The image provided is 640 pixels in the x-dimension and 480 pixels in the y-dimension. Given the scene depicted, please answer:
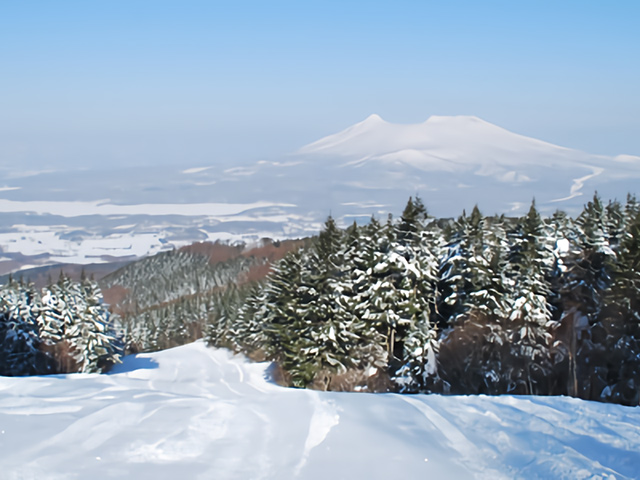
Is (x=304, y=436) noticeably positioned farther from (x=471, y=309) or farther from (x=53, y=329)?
(x=53, y=329)

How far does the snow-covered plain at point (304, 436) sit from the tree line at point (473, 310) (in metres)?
17.5

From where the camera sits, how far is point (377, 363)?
36656 mm

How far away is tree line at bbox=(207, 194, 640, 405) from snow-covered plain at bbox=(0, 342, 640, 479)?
690 inches

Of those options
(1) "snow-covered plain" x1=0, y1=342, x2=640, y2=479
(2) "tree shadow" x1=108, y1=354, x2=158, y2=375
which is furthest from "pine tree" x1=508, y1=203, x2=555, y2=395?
(2) "tree shadow" x1=108, y1=354, x2=158, y2=375

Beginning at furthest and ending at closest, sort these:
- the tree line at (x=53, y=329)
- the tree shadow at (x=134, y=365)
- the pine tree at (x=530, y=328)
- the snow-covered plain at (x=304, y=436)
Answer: the tree shadow at (x=134, y=365) → the tree line at (x=53, y=329) → the pine tree at (x=530, y=328) → the snow-covered plain at (x=304, y=436)

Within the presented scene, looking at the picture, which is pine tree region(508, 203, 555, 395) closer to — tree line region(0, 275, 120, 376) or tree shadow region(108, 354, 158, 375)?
tree line region(0, 275, 120, 376)

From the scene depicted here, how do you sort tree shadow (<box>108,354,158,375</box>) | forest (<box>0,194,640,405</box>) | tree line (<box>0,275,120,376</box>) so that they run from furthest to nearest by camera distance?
1. tree shadow (<box>108,354,158,375</box>)
2. tree line (<box>0,275,120,376</box>)
3. forest (<box>0,194,640,405</box>)

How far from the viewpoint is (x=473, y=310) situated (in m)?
34.8

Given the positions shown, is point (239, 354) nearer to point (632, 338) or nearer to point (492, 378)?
point (492, 378)

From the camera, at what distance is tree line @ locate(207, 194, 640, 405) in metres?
33.4

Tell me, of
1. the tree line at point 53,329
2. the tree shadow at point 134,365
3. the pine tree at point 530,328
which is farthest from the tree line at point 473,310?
the tree shadow at point 134,365

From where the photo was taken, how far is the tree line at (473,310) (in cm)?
3341

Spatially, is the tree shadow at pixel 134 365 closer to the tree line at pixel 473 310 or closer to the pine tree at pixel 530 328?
the tree line at pixel 473 310

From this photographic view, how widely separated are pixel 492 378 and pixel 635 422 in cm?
2071
